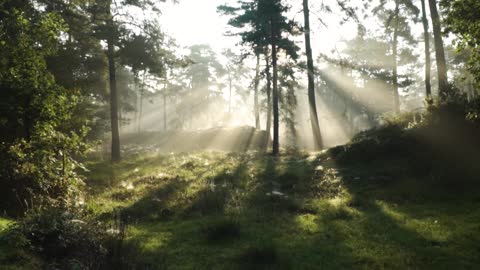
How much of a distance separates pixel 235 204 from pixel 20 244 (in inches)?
Answer: 229

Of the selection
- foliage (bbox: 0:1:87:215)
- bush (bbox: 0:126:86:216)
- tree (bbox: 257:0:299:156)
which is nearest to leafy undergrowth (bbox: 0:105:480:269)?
bush (bbox: 0:126:86:216)

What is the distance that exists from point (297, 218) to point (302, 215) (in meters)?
0.34

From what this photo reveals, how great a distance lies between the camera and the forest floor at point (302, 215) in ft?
21.5

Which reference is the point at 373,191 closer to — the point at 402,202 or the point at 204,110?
the point at 402,202

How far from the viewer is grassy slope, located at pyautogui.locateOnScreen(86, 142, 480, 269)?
654 centimetres

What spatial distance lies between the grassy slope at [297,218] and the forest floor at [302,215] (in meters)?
0.03

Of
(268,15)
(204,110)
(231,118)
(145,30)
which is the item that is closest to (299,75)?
(268,15)

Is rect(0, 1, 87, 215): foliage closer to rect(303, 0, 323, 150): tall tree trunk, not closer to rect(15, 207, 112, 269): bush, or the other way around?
rect(15, 207, 112, 269): bush

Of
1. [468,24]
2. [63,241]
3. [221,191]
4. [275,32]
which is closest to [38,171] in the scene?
[63,241]

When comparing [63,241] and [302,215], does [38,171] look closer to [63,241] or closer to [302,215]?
[63,241]

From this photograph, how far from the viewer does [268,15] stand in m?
23.3

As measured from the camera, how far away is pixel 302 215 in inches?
371

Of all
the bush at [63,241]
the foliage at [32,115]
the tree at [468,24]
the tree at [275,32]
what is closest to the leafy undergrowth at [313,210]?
the bush at [63,241]

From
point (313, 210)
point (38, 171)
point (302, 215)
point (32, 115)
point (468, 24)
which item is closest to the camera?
point (468, 24)
